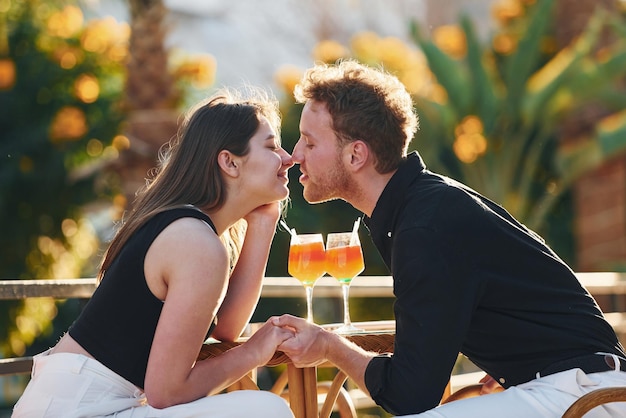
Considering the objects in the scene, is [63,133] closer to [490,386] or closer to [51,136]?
[51,136]

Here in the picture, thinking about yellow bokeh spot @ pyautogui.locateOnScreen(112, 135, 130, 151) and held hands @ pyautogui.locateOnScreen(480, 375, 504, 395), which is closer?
held hands @ pyautogui.locateOnScreen(480, 375, 504, 395)

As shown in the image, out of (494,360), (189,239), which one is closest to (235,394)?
(189,239)

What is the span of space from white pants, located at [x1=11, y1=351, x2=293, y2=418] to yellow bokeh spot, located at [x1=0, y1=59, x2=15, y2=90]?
9.41 metres

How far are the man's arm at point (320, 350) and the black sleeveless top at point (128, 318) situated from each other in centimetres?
36

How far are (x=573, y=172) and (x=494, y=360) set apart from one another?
1002 cm

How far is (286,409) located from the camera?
2.52m

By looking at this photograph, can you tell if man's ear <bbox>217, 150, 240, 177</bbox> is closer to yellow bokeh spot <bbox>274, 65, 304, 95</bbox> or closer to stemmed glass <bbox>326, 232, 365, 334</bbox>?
stemmed glass <bbox>326, 232, 365, 334</bbox>

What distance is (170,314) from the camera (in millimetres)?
2498

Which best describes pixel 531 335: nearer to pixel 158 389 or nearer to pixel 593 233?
pixel 158 389

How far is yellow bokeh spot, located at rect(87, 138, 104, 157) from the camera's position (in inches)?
460

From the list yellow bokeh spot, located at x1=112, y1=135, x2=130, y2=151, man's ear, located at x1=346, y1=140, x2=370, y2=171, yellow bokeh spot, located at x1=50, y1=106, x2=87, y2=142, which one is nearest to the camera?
man's ear, located at x1=346, y1=140, x2=370, y2=171

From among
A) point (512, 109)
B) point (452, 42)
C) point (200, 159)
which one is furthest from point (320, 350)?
point (452, 42)

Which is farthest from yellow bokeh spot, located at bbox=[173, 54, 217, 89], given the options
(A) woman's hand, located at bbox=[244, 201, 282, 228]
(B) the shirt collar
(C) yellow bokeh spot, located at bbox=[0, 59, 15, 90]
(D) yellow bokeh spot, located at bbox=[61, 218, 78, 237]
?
(B) the shirt collar

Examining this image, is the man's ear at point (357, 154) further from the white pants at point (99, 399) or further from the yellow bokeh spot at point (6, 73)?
the yellow bokeh spot at point (6, 73)
